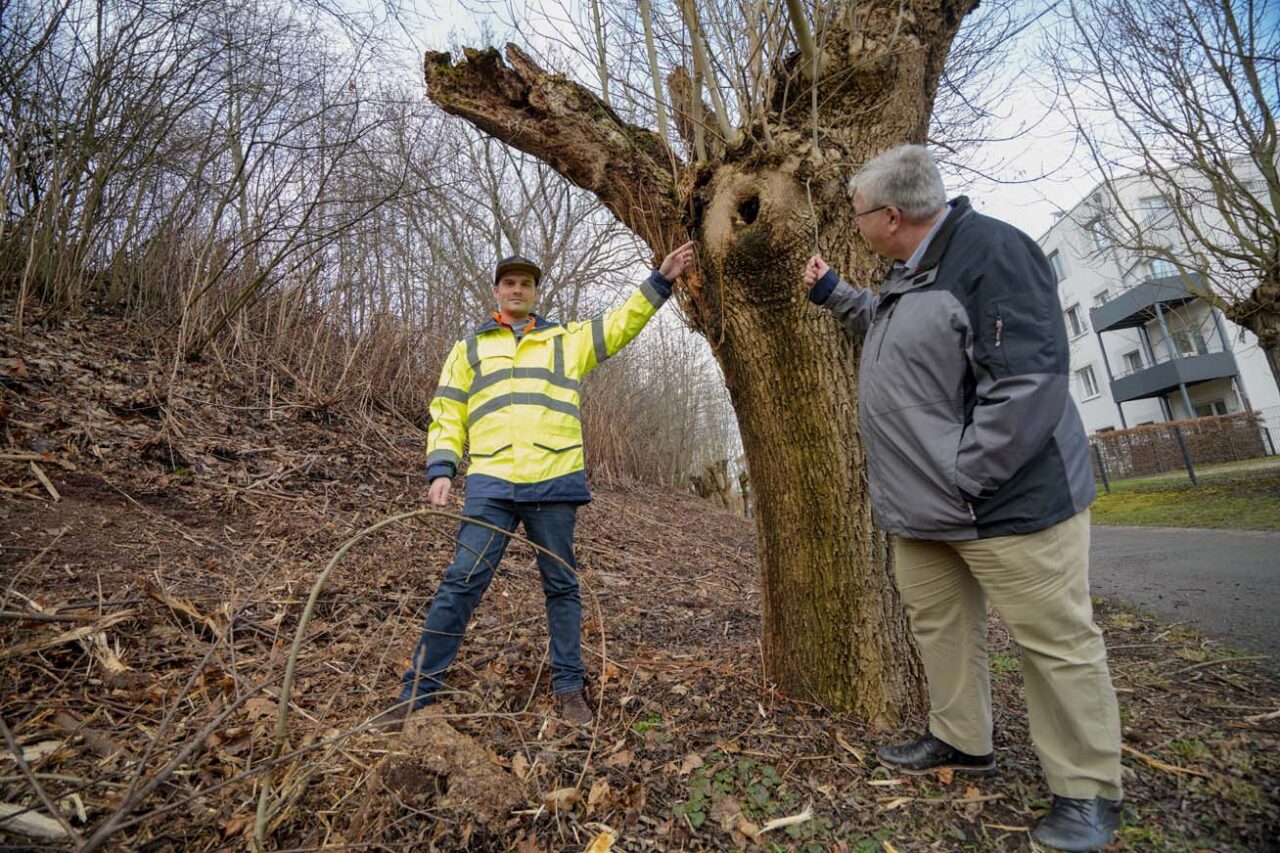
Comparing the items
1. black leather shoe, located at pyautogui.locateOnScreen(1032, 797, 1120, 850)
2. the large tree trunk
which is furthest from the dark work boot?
the large tree trunk

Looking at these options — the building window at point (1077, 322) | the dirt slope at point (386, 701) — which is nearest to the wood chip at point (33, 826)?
the dirt slope at point (386, 701)

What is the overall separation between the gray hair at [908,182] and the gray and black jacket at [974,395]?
9 centimetres

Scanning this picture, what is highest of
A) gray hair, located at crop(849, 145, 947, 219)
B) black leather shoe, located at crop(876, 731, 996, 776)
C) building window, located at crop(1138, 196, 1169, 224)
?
building window, located at crop(1138, 196, 1169, 224)

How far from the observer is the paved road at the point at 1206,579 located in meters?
3.72

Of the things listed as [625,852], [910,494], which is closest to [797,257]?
[910,494]

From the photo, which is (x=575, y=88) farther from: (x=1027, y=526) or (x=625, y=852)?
(x=625, y=852)

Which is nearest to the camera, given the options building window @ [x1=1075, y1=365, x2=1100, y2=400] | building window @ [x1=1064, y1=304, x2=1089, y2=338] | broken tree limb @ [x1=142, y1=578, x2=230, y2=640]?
broken tree limb @ [x1=142, y1=578, x2=230, y2=640]

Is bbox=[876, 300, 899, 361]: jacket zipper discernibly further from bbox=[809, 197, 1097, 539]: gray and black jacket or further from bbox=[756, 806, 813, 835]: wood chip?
bbox=[756, 806, 813, 835]: wood chip

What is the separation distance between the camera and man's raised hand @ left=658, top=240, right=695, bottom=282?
8.77ft

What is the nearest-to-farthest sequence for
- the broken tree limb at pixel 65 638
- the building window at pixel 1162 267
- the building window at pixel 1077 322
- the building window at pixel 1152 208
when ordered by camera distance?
the broken tree limb at pixel 65 638, the building window at pixel 1152 208, the building window at pixel 1162 267, the building window at pixel 1077 322

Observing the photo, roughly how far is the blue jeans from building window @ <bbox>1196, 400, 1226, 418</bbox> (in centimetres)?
2742

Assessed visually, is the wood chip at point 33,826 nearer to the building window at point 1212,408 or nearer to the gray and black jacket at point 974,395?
the gray and black jacket at point 974,395

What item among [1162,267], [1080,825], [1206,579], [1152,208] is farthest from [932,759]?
[1162,267]

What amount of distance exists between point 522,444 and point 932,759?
2.01 m
